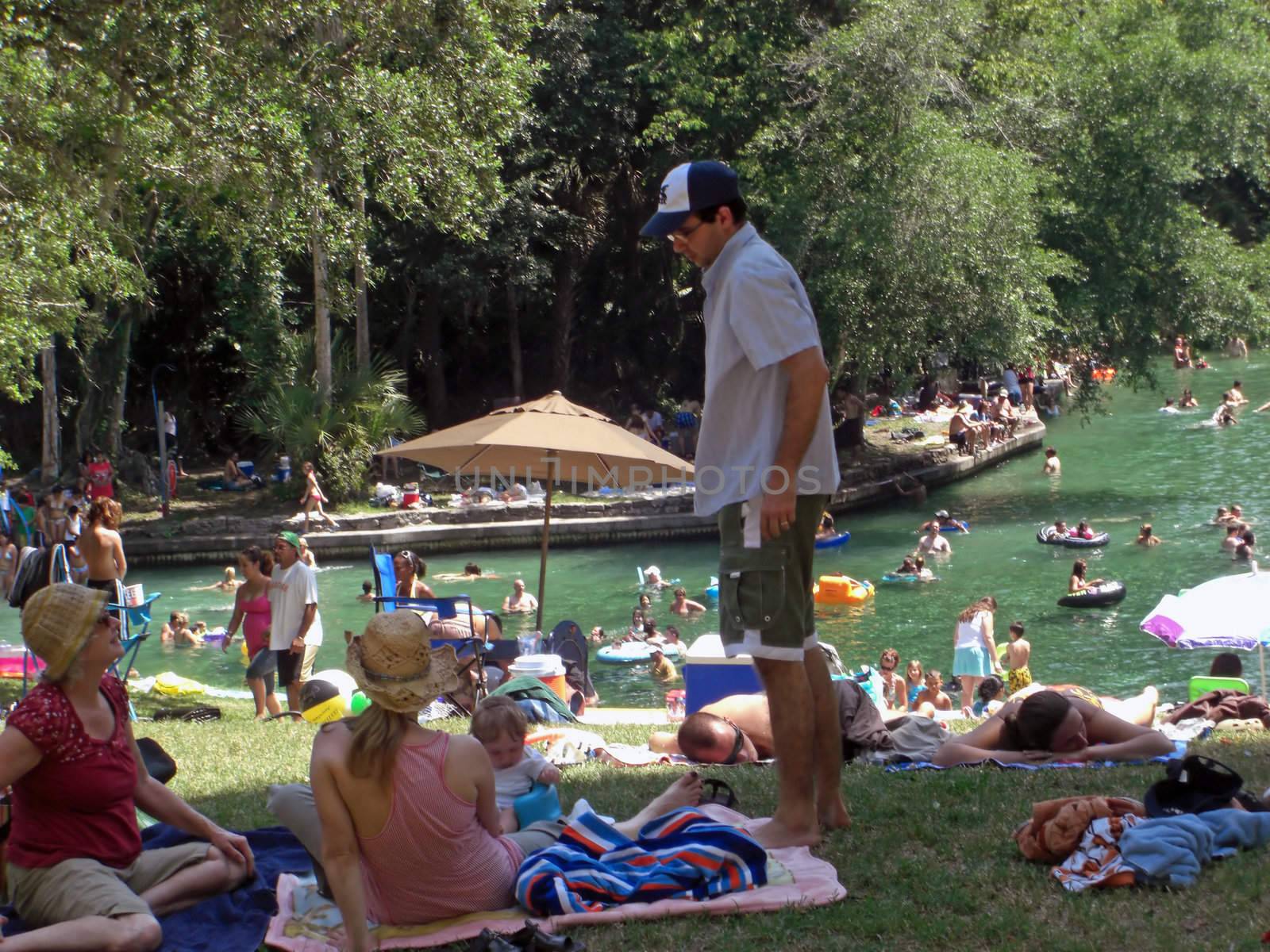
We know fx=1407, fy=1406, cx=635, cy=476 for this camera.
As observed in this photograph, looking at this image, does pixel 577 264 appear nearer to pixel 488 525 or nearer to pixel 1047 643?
pixel 488 525

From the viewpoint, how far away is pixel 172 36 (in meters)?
12.4

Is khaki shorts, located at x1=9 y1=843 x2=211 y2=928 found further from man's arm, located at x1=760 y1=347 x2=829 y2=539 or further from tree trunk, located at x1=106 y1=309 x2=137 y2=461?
tree trunk, located at x1=106 y1=309 x2=137 y2=461

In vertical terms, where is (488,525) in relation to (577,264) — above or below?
below

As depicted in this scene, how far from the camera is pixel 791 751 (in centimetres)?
420

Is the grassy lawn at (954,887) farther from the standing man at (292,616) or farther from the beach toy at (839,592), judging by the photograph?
the beach toy at (839,592)

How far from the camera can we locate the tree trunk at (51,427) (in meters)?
28.5

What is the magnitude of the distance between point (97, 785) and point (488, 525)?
23430 millimetres

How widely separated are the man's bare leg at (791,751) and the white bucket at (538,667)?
7.13 m

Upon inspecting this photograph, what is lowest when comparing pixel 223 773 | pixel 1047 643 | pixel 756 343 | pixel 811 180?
pixel 1047 643

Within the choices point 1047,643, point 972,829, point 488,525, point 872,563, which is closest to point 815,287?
point 872,563

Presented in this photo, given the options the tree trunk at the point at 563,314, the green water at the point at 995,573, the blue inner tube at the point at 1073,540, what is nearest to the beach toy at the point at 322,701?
the green water at the point at 995,573

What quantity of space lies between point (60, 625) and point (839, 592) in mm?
19565

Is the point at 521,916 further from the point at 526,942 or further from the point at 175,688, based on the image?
the point at 175,688

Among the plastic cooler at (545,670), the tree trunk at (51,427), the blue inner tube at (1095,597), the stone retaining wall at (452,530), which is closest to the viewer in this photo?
the plastic cooler at (545,670)
